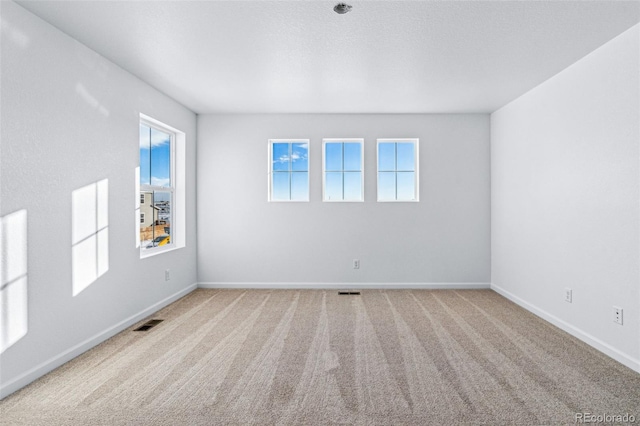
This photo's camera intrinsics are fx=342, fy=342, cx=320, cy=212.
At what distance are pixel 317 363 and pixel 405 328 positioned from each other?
1.17m

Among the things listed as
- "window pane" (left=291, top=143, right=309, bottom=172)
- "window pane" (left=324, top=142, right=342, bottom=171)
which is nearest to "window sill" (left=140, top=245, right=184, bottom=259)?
"window pane" (left=291, top=143, right=309, bottom=172)

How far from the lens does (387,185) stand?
5.21 m

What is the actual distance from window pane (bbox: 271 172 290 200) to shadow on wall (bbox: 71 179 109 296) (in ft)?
8.02

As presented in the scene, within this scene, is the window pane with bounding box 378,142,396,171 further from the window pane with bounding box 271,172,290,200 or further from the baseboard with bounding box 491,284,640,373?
the baseboard with bounding box 491,284,640,373

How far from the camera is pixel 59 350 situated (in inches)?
103

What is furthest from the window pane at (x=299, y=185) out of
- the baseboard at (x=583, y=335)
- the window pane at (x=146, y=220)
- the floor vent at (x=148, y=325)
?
the baseboard at (x=583, y=335)

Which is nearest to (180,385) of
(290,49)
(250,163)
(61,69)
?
(61,69)

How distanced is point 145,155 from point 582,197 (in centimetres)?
460

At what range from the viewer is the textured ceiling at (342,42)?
2.38 meters

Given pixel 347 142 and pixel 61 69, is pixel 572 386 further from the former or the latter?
pixel 61 69

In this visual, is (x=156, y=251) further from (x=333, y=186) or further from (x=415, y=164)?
(x=415, y=164)

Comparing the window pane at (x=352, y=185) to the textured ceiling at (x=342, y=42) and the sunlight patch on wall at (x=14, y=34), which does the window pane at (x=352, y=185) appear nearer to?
the textured ceiling at (x=342, y=42)

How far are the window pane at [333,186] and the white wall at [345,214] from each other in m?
0.15

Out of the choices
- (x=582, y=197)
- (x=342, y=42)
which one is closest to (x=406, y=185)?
(x=582, y=197)
